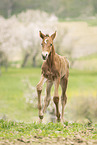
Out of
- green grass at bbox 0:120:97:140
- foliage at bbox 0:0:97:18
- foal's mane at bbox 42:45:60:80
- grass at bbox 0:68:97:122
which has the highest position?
foliage at bbox 0:0:97:18

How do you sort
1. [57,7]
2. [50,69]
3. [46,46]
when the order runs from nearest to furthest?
[46,46]
[50,69]
[57,7]

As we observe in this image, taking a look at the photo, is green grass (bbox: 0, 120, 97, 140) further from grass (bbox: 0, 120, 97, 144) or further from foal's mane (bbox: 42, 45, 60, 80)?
foal's mane (bbox: 42, 45, 60, 80)

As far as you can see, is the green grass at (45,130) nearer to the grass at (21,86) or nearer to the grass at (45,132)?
the grass at (45,132)

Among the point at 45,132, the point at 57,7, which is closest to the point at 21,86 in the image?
the point at 57,7

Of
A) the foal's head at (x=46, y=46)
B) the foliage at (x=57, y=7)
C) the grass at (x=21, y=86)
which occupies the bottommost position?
the grass at (x=21, y=86)

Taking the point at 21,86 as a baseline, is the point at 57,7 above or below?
above

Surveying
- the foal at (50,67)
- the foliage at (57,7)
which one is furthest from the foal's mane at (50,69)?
the foliage at (57,7)

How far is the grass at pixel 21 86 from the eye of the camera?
2340 centimetres

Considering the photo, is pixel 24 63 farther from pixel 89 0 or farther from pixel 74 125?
pixel 74 125

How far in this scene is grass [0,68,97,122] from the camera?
23.4 metres

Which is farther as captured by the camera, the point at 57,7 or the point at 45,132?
the point at 57,7

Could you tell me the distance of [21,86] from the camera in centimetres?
2888

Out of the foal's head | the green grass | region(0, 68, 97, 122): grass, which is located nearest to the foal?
the foal's head

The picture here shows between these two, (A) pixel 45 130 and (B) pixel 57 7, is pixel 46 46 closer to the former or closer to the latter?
(A) pixel 45 130
